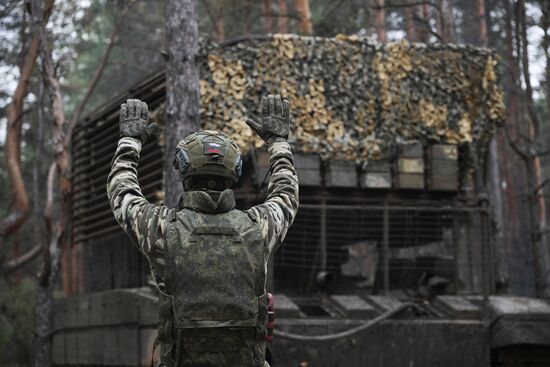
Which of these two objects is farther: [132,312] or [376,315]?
[132,312]

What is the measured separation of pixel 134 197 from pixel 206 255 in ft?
1.69

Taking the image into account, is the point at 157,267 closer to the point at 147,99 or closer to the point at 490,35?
the point at 147,99

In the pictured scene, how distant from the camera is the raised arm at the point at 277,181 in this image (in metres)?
5.27

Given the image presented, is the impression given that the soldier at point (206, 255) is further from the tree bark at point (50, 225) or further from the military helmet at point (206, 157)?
the tree bark at point (50, 225)

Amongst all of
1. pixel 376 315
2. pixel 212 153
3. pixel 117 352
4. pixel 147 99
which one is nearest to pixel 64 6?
pixel 147 99

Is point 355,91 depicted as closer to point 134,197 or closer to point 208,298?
point 134,197

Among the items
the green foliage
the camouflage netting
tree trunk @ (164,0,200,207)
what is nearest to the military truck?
the camouflage netting

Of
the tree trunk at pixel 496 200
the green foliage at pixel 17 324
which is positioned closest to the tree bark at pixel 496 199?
the tree trunk at pixel 496 200

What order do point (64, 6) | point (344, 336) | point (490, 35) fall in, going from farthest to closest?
1. point (490, 35)
2. point (64, 6)
3. point (344, 336)

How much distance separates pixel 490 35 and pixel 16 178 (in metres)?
20.9

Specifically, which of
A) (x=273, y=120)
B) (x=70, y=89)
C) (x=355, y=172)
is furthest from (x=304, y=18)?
(x=273, y=120)

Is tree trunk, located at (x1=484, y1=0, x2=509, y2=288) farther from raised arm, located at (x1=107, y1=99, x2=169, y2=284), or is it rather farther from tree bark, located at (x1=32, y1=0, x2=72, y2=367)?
raised arm, located at (x1=107, y1=99, x2=169, y2=284)

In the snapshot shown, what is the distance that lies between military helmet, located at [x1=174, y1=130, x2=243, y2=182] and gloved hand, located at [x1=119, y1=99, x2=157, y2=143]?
28 centimetres

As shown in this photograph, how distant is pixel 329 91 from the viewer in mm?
14883
